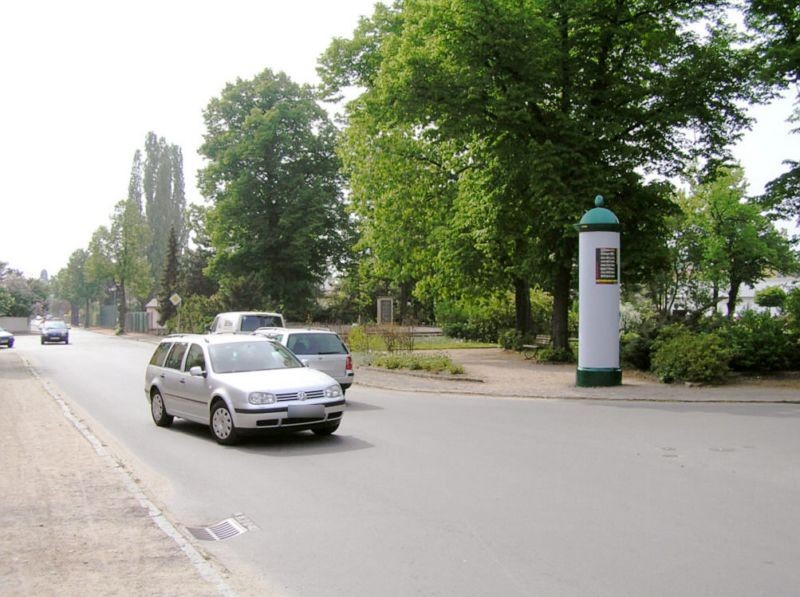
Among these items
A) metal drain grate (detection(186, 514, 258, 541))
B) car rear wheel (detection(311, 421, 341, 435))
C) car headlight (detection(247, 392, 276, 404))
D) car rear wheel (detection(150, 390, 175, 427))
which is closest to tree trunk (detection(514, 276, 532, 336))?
car rear wheel (detection(150, 390, 175, 427))

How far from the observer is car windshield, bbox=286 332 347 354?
622 inches

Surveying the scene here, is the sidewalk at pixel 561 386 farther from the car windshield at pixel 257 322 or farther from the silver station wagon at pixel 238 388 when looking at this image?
the silver station wagon at pixel 238 388

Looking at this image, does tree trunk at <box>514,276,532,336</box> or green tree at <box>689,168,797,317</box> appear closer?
tree trunk at <box>514,276,532,336</box>

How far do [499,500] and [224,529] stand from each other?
2.55 m

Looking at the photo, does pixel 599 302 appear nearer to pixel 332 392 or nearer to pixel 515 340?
pixel 332 392

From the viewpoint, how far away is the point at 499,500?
724 centimetres

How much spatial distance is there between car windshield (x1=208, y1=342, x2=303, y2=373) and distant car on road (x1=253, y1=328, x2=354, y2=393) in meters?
3.32

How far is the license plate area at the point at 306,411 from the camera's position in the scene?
34.3 feet

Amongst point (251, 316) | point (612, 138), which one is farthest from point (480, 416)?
point (612, 138)

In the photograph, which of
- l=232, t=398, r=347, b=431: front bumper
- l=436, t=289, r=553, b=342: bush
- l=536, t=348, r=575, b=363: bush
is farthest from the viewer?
l=436, t=289, r=553, b=342: bush

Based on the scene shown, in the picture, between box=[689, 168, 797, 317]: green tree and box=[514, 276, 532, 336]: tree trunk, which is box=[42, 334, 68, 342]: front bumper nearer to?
box=[514, 276, 532, 336]: tree trunk

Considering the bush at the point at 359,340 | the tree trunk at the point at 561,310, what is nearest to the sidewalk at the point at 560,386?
the tree trunk at the point at 561,310

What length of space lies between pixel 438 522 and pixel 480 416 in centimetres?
713

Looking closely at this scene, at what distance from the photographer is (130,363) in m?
29.1
